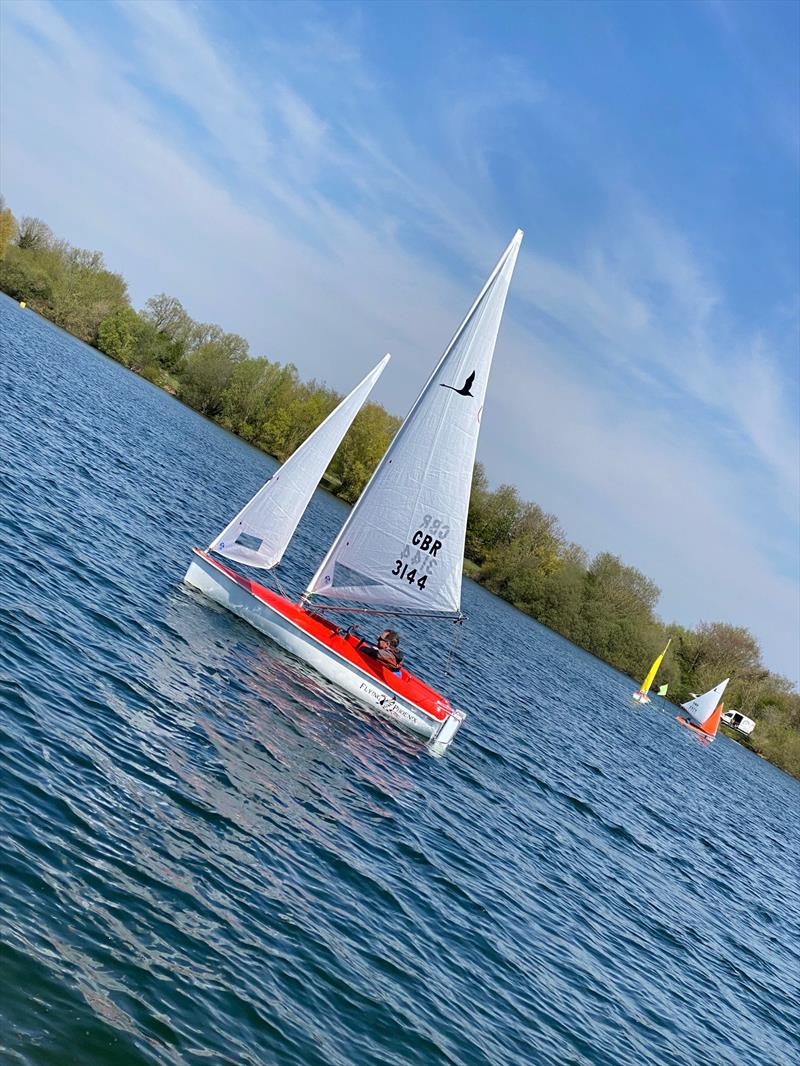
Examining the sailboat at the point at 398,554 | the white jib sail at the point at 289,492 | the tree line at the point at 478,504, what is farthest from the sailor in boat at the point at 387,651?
the tree line at the point at 478,504

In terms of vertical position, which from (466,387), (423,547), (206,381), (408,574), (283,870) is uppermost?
(206,381)

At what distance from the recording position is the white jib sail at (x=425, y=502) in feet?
89.0

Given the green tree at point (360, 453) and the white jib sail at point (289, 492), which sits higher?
the green tree at point (360, 453)

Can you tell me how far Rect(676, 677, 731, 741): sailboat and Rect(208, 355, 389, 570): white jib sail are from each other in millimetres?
79950

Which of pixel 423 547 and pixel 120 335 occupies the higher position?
pixel 120 335

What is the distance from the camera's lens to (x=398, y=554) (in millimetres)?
28984

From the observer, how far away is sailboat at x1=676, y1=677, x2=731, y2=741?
99.7m

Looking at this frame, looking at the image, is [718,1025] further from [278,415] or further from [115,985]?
[278,415]

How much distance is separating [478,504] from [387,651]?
117856 mm

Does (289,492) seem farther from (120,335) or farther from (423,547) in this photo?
(120,335)

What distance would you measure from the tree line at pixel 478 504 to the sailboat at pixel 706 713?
2243 centimetres

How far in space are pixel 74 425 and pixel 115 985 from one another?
47.3 m

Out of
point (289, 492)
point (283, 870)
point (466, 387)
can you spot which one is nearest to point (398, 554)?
point (289, 492)

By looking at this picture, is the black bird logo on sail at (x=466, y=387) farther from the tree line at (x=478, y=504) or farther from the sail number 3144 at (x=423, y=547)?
the tree line at (x=478, y=504)
